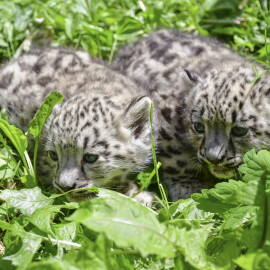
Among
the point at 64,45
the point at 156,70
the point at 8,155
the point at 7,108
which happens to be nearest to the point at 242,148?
the point at 156,70

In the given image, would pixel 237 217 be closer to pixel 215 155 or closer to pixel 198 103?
pixel 215 155

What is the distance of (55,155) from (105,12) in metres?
2.70

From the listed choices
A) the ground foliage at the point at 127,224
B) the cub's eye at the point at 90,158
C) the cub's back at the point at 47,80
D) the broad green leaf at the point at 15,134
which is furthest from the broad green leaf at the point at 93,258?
the cub's back at the point at 47,80

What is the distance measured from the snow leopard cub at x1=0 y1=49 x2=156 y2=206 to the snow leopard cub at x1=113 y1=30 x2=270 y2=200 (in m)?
0.34

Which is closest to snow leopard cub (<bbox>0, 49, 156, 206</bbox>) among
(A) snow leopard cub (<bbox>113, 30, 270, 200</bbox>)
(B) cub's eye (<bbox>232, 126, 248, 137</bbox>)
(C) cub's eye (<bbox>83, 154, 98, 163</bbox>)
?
(C) cub's eye (<bbox>83, 154, 98, 163</bbox>)

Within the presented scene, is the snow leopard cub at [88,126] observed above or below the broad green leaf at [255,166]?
below

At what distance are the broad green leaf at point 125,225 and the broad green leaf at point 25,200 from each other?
1016 mm

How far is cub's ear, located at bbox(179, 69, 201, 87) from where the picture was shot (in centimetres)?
421

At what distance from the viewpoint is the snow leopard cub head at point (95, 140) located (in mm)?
3719

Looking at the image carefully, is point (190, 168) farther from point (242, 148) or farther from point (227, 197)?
point (227, 197)

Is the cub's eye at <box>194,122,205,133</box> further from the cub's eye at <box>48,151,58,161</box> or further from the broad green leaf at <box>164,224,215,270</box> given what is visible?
the broad green leaf at <box>164,224,215,270</box>

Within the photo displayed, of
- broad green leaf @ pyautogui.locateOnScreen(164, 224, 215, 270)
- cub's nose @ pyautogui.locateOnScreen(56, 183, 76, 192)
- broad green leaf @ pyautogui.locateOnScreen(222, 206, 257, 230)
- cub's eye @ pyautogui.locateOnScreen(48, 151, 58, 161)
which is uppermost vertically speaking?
broad green leaf @ pyautogui.locateOnScreen(164, 224, 215, 270)

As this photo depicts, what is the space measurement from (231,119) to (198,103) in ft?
1.27

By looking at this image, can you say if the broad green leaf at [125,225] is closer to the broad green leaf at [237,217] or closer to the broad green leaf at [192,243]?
the broad green leaf at [192,243]
